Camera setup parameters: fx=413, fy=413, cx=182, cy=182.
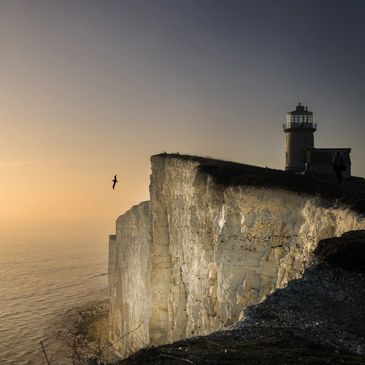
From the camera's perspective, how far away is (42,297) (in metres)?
55.6

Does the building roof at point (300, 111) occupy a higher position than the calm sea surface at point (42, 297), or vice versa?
the building roof at point (300, 111)

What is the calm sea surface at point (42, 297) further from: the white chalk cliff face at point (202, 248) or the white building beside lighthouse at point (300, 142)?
the white building beside lighthouse at point (300, 142)

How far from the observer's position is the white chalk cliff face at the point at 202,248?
17.7m

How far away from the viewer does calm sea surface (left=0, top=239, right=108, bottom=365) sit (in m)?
36.1

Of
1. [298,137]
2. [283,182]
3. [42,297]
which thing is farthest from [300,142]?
[42,297]

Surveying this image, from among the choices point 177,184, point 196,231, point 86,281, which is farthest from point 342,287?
point 86,281

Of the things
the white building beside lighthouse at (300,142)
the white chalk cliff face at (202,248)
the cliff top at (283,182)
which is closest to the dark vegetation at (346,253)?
the white chalk cliff face at (202,248)

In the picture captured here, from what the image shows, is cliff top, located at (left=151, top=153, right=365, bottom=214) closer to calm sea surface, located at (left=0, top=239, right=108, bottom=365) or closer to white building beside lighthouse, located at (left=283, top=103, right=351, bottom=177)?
calm sea surface, located at (left=0, top=239, right=108, bottom=365)

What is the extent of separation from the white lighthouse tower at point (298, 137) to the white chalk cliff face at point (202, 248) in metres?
22.6

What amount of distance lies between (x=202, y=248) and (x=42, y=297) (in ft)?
129

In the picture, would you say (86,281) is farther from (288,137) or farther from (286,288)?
(286,288)

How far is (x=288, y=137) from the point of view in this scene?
49375mm

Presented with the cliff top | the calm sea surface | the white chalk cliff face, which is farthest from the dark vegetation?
the calm sea surface

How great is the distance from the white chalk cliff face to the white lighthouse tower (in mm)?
22561
